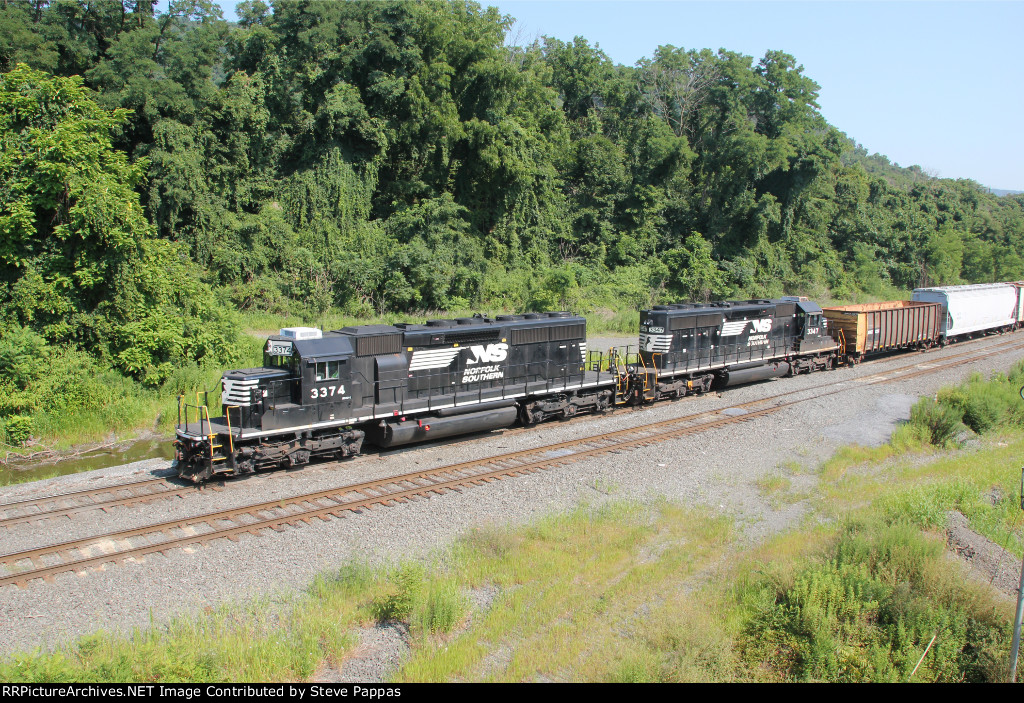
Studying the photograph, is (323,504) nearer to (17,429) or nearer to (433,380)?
(433,380)

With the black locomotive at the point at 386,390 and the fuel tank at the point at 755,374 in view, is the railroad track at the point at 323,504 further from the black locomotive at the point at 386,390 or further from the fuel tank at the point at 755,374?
the fuel tank at the point at 755,374

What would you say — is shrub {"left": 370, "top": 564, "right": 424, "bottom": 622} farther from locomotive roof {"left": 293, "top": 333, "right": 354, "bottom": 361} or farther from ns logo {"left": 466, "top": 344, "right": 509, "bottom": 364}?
ns logo {"left": 466, "top": 344, "right": 509, "bottom": 364}

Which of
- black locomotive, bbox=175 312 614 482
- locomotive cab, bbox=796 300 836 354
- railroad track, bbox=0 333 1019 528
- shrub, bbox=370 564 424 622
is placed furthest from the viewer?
locomotive cab, bbox=796 300 836 354

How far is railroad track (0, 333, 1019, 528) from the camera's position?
12.4 m

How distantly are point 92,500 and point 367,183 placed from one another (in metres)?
25.2

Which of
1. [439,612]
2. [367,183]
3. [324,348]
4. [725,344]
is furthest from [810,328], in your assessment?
[367,183]

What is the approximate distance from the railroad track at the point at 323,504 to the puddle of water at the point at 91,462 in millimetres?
5716

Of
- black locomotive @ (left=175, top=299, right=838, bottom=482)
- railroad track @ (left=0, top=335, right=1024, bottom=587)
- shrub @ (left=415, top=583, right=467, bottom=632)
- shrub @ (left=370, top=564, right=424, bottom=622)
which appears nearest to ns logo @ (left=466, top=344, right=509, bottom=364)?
black locomotive @ (left=175, top=299, right=838, bottom=482)

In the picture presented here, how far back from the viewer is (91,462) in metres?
16.8

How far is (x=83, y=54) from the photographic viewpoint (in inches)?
1091

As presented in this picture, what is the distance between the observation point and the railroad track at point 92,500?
12.4m

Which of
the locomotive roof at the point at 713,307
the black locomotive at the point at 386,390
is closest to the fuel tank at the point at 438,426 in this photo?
the black locomotive at the point at 386,390

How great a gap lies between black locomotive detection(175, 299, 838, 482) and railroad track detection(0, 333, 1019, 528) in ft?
1.70
